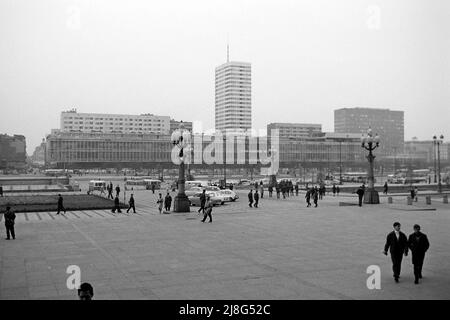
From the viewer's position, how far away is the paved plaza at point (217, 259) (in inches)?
401

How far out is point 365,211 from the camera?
2939 centimetres

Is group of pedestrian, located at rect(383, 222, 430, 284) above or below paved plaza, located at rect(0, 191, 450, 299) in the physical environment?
above

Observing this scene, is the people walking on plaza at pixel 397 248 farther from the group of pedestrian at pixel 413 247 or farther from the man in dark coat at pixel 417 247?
the man in dark coat at pixel 417 247

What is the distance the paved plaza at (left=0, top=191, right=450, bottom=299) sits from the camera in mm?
10180

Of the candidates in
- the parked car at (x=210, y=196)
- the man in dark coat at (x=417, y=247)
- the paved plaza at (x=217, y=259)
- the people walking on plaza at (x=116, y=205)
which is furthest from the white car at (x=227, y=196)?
the man in dark coat at (x=417, y=247)

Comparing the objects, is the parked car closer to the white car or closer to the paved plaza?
the white car

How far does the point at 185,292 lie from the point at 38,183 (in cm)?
7405

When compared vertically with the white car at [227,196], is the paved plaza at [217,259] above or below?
below

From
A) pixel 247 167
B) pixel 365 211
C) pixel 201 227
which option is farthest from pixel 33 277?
pixel 247 167

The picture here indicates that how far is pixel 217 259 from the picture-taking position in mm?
13789

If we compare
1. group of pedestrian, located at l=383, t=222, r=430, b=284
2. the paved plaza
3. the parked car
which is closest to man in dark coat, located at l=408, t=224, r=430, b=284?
group of pedestrian, located at l=383, t=222, r=430, b=284

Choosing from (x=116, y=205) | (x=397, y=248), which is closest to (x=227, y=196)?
(x=116, y=205)

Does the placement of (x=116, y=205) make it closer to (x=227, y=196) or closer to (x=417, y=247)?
(x=227, y=196)
